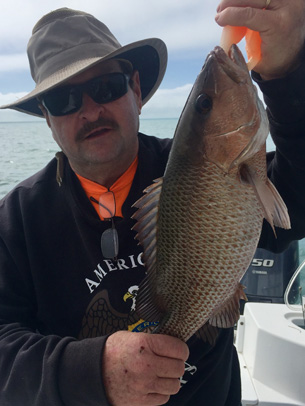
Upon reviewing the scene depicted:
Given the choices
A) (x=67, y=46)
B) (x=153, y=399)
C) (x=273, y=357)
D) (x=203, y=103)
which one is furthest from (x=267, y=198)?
(x=273, y=357)

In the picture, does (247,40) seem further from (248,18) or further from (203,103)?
(203,103)

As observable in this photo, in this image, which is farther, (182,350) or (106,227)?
(106,227)

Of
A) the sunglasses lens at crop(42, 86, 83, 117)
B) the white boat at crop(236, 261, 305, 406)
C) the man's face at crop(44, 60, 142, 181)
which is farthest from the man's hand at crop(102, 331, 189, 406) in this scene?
the white boat at crop(236, 261, 305, 406)

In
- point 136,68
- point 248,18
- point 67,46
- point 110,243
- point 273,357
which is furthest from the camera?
point 273,357

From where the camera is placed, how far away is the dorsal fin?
1.25 metres

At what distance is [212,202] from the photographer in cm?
112

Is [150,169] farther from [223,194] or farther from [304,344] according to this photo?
[304,344]

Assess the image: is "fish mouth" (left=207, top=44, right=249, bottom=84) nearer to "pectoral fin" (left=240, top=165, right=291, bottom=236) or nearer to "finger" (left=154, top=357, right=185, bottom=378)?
"pectoral fin" (left=240, top=165, right=291, bottom=236)

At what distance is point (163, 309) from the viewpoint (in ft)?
4.16

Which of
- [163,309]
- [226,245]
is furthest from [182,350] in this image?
[226,245]

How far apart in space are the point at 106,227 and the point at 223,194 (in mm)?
790

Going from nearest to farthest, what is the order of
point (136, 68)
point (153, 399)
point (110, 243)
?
point (153, 399)
point (110, 243)
point (136, 68)

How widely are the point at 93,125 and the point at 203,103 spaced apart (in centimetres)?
72

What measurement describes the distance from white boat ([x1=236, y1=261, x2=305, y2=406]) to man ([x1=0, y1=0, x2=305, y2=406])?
0.58 meters
